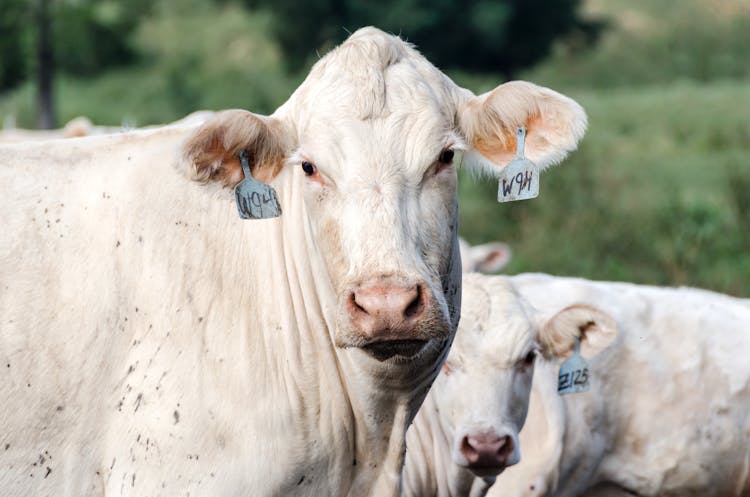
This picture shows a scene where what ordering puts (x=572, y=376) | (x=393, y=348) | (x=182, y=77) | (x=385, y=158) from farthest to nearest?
(x=182, y=77)
(x=572, y=376)
(x=385, y=158)
(x=393, y=348)

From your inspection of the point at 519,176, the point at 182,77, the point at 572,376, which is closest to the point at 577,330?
the point at 572,376

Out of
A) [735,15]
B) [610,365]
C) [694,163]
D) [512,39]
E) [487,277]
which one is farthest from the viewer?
[512,39]

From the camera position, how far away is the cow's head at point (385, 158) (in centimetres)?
395

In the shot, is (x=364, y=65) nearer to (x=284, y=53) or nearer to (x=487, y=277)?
(x=487, y=277)

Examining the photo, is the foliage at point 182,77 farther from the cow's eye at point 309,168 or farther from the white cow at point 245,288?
the cow's eye at point 309,168

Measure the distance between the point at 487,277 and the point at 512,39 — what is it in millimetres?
33884

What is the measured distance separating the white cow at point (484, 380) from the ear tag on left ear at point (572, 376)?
158mm

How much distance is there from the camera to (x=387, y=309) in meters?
3.86

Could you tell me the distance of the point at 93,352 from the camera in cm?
419

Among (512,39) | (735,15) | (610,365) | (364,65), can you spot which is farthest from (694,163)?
(512,39)

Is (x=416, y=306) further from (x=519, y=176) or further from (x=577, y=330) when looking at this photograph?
(x=577, y=330)

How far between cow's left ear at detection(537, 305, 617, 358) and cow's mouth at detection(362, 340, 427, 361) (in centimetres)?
252

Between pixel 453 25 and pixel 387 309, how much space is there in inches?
1387

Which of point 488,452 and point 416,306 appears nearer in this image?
point 416,306
